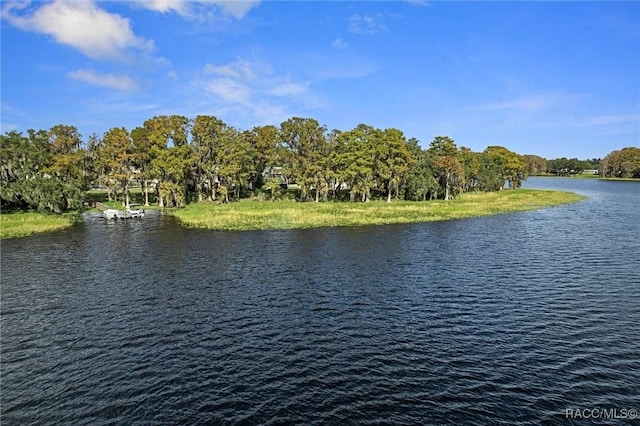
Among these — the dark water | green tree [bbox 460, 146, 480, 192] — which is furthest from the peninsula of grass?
green tree [bbox 460, 146, 480, 192]

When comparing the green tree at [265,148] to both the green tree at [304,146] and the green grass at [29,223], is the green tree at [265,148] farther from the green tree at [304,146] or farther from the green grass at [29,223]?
the green grass at [29,223]

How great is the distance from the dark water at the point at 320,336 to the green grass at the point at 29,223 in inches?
709

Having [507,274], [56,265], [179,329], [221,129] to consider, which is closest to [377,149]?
[221,129]

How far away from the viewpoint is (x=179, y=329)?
26.1 metres

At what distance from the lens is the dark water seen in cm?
1778

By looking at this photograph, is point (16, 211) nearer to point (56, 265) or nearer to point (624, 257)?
point (56, 265)

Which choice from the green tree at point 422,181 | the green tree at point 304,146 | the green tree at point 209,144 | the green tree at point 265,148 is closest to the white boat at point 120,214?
the green tree at point 209,144

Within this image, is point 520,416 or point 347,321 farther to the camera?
point 347,321

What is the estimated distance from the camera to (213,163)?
104 metres

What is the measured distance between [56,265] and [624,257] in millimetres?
61032

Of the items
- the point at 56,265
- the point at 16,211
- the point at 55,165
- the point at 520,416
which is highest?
the point at 55,165

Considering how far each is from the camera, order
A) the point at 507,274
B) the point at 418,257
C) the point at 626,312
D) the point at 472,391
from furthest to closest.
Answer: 1. the point at 418,257
2. the point at 507,274
3. the point at 626,312
4. the point at 472,391

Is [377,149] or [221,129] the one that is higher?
[221,129]

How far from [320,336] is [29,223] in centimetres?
6574
